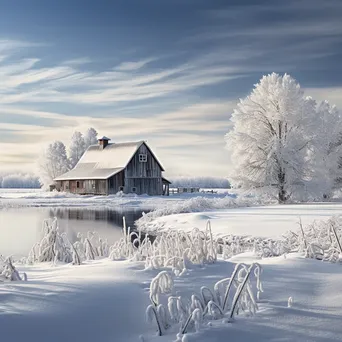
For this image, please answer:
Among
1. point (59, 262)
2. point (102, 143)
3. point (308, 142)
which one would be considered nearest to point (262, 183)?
point (308, 142)

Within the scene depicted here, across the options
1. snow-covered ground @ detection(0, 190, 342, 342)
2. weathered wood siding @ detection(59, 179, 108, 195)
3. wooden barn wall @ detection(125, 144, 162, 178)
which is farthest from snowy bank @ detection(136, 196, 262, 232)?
weathered wood siding @ detection(59, 179, 108, 195)

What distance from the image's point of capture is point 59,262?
28.6 feet

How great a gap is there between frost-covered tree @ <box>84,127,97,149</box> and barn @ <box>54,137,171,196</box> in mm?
19113

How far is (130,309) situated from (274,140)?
28.4 m

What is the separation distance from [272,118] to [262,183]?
4.81 m

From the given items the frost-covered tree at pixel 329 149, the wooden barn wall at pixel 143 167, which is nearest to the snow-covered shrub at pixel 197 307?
the frost-covered tree at pixel 329 149

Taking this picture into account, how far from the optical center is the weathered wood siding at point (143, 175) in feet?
181

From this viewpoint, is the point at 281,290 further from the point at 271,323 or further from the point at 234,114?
the point at 234,114

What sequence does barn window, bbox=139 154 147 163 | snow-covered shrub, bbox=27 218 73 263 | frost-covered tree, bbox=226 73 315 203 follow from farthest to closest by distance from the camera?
1. barn window, bbox=139 154 147 163
2. frost-covered tree, bbox=226 73 315 203
3. snow-covered shrub, bbox=27 218 73 263

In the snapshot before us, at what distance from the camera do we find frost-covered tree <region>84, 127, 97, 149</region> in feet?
261

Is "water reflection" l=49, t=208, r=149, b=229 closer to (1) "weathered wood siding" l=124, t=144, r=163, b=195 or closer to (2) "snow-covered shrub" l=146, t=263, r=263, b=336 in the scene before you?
(2) "snow-covered shrub" l=146, t=263, r=263, b=336

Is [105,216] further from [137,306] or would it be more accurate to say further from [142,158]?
[142,158]

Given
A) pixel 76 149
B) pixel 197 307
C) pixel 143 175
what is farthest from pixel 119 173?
pixel 197 307

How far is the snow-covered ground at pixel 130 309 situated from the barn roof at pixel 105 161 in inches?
1892
